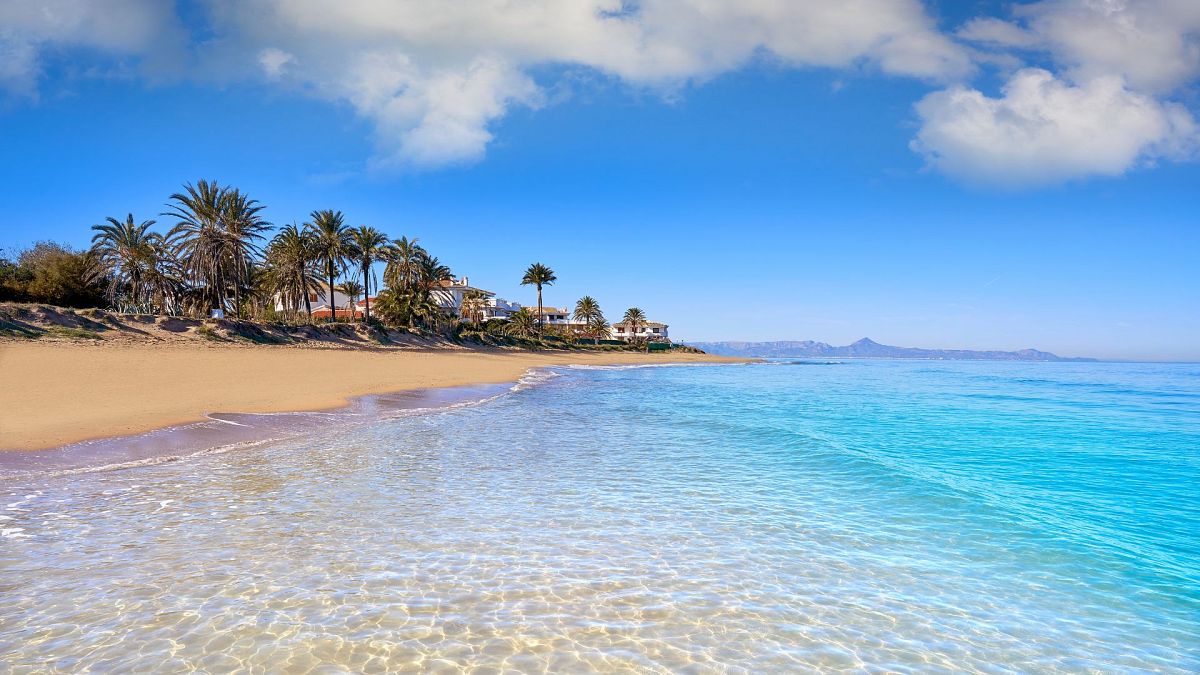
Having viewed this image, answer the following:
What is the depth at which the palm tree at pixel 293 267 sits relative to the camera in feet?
185

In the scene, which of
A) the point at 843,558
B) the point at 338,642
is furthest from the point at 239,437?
the point at 843,558

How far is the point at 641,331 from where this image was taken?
158m

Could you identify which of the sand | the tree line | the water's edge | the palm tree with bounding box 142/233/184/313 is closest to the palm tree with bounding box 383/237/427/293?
the tree line

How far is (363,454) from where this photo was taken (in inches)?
439

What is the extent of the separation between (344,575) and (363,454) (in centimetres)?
606

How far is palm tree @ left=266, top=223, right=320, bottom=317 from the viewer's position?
56531 millimetres

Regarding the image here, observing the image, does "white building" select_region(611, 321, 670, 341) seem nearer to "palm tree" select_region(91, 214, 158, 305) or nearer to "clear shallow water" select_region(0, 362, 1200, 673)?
"palm tree" select_region(91, 214, 158, 305)

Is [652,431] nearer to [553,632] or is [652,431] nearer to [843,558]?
[843,558]

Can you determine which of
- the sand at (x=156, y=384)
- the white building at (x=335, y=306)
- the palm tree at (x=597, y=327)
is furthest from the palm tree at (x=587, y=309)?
the sand at (x=156, y=384)

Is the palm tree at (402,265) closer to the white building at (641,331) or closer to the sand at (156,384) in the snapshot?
the sand at (156,384)

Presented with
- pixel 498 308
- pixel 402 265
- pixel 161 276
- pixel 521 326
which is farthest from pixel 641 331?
pixel 161 276

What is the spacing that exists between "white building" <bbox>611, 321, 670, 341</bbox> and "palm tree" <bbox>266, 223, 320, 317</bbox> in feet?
310

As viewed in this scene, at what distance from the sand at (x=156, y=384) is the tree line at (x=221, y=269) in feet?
58.2

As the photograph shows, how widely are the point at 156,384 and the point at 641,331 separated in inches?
5550
